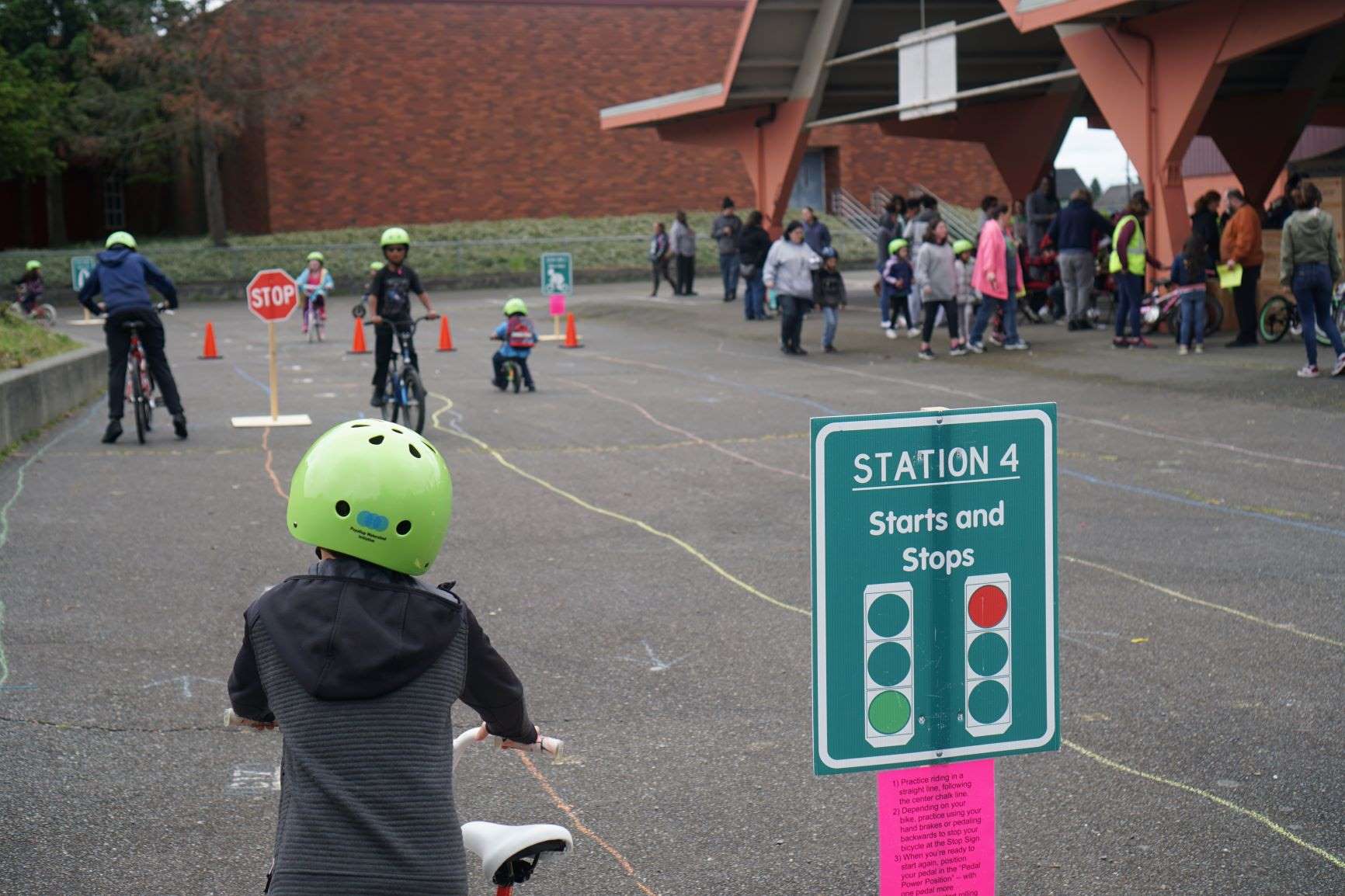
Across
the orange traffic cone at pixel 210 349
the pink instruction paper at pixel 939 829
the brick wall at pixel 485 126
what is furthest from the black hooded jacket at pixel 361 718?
the brick wall at pixel 485 126

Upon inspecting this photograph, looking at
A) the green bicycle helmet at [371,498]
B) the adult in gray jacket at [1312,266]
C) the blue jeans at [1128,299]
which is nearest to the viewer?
the green bicycle helmet at [371,498]

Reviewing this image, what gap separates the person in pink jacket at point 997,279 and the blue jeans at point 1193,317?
7.15 feet

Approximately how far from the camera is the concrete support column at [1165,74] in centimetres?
1981

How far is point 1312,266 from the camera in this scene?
1602 cm

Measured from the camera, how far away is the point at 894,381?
60.2 ft

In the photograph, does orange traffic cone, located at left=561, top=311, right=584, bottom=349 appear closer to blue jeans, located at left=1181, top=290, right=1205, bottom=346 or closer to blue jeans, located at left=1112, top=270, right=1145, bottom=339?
blue jeans, located at left=1112, top=270, right=1145, bottom=339

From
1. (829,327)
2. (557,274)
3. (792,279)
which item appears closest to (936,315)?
(829,327)

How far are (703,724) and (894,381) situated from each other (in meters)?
12.5

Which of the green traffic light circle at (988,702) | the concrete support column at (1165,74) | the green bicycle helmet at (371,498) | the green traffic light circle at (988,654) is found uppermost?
the concrete support column at (1165,74)

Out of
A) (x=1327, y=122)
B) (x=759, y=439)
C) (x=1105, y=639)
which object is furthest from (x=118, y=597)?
(x=1327, y=122)

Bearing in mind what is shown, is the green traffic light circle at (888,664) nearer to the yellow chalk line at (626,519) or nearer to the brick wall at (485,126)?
the yellow chalk line at (626,519)

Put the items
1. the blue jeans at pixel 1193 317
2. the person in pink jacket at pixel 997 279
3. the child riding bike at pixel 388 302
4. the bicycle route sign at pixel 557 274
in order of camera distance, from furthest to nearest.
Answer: the bicycle route sign at pixel 557 274, the person in pink jacket at pixel 997 279, the blue jeans at pixel 1193 317, the child riding bike at pixel 388 302

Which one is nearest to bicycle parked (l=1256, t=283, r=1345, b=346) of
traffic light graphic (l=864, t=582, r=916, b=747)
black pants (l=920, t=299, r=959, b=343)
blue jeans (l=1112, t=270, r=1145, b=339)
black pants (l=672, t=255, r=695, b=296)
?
blue jeans (l=1112, t=270, r=1145, b=339)

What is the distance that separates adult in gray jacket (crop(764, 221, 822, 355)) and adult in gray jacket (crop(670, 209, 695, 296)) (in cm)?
1192
